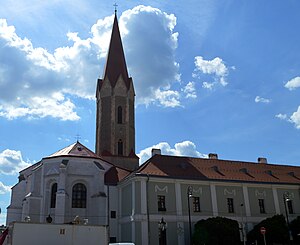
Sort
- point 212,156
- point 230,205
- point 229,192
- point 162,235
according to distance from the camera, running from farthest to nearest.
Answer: point 212,156, point 229,192, point 230,205, point 162,235

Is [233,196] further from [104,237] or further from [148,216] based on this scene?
[104,237]

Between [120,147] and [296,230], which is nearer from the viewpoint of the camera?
[296,230]

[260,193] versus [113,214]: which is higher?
[260,193]

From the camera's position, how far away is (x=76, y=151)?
43.1 m

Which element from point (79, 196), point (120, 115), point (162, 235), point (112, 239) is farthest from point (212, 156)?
point (79, 196)

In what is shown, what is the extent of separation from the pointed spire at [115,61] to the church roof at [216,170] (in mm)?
19070

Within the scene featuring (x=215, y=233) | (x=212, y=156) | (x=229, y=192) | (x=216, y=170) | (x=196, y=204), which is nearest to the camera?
(x=215, y=233)

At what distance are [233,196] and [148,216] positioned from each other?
10476mm

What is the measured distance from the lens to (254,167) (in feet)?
149

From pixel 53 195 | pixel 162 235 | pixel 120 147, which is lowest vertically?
pixel 162 235

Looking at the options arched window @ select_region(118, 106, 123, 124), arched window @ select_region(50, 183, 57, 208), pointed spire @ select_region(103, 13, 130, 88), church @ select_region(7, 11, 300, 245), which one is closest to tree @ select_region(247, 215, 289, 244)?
church @ select_region(7, 11, 300, 245)

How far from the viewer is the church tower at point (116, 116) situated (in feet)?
167

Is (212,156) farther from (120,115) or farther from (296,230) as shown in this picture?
(120,115)

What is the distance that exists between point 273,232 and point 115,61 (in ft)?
117
